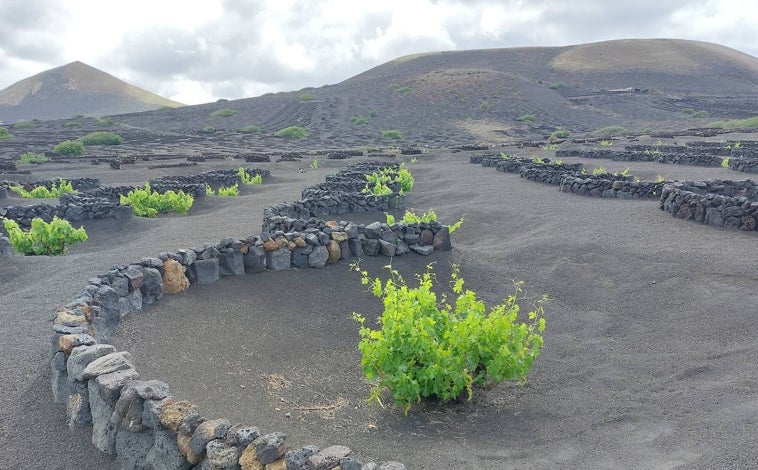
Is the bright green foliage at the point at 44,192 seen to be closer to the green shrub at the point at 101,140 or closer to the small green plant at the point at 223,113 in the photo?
the green shrub at the point at 101,140

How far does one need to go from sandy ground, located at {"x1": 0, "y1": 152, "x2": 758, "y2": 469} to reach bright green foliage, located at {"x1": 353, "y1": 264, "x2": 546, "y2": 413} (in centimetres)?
31

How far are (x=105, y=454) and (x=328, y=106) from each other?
7906cm

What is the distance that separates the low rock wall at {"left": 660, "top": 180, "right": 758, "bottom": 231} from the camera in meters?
11.0

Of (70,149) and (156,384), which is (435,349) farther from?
(70,149)

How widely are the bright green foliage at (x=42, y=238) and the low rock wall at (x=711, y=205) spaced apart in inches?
510

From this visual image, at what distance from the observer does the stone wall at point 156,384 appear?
379 cm

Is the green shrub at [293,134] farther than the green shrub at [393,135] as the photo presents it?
Yes

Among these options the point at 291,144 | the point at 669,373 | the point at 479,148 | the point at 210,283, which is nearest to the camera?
the point at 669,373

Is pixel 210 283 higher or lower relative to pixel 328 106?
lower

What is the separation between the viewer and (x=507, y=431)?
5.00 metres

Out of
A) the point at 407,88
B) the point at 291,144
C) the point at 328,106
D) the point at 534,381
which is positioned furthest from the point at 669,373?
the point at 407,88

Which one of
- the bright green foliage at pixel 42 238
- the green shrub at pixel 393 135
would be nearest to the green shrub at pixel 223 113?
the green shrub at pixel 393 135

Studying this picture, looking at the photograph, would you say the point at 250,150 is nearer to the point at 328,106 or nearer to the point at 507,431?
the point at 328,106

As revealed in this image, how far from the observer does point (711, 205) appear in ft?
38.5
